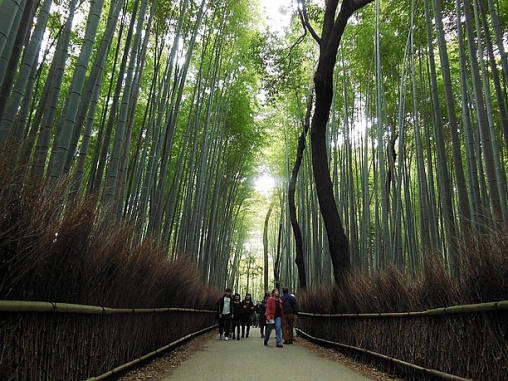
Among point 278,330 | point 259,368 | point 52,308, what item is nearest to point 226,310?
point 278,330

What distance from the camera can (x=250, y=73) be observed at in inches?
450

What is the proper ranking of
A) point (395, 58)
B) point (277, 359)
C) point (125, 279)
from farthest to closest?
point (395, 58), point (277, 359), point (125, 279)

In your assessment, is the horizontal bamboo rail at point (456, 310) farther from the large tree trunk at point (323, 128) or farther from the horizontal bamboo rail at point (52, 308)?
the horizontal bamboo rail at point (52, 308)

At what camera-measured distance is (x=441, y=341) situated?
3000mm

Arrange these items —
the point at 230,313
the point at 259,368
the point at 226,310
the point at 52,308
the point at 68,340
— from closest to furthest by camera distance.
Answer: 1. the point at 52,308
2. the point at 68,340
3. the point at 259,368
4. the point at 226,310
5. the point at 230,313

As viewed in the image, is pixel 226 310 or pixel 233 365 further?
pixel 226 310

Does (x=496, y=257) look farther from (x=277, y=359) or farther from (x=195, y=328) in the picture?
(x=195, y=328)

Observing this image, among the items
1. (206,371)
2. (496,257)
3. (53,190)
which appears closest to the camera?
(53,190)

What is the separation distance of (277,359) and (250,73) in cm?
832

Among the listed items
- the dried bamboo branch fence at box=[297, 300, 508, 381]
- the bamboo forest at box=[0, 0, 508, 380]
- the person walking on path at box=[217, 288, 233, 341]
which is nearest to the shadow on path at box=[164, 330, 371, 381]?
the dried bamboo branch fence at box=[297, 300, 508, 381]

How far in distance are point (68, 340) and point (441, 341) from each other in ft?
8.36

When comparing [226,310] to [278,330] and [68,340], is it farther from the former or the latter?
[68,340]

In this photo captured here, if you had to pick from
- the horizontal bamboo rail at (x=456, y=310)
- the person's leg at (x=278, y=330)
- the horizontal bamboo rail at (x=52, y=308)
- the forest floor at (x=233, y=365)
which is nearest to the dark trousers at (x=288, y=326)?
the person's leg at (x=278, y=330)

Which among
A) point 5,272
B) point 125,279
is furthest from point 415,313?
point 5,272
